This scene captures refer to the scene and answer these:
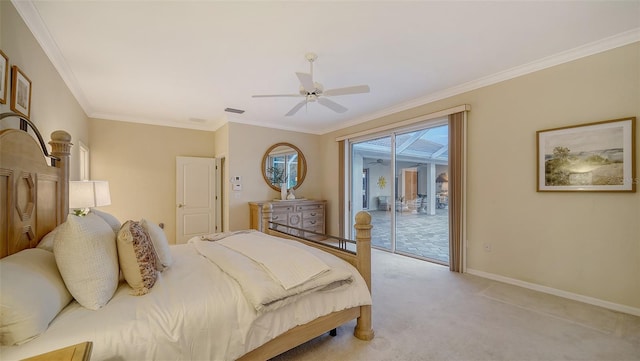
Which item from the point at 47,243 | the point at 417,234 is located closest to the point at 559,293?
the point at 417,234

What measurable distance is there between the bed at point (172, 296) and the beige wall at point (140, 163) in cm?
307

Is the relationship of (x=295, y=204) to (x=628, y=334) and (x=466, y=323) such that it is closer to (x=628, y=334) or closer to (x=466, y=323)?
(x=466, y=323)

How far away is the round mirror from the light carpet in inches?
126

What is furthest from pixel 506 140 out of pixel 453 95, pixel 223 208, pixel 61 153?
pixel 223 208

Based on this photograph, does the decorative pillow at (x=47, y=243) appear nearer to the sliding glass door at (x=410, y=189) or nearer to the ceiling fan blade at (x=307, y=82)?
the ceiling fan blade at (x=307, y=82)

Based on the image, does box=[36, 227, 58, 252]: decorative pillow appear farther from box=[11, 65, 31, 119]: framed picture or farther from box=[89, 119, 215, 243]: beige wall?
box=[89, 119, 215, 243]: beige wall

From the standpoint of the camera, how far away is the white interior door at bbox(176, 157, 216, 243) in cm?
532

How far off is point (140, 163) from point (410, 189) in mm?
5030

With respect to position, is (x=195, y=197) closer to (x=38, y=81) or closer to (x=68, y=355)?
(x=38, y=81)

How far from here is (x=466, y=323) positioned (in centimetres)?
231

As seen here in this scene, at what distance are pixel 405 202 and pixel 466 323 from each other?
8.46ft

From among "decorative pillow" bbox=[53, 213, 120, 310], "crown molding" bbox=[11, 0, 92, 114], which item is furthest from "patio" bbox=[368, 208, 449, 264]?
"crown molding" bbox=[11, 0, 92, 114]

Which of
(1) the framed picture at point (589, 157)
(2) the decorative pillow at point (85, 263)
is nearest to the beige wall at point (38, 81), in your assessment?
(2) the decorative pillow at point (85, 263)

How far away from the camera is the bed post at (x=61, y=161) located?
2.09 m
